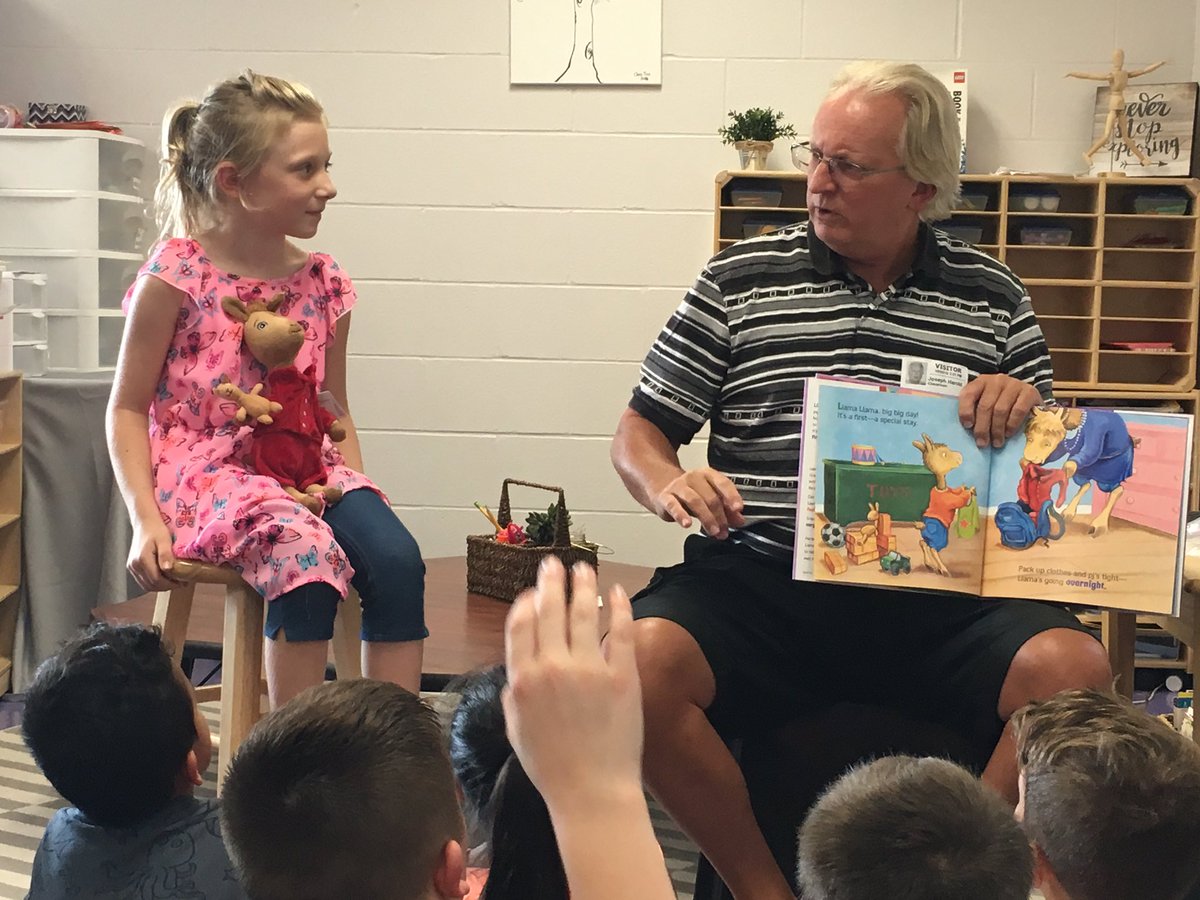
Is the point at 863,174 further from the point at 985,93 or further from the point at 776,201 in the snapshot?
the point at 985,93

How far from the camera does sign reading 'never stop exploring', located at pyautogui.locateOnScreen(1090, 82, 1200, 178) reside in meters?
3.48

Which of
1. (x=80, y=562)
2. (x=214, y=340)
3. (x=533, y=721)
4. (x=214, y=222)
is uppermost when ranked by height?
(x=214, y=222)

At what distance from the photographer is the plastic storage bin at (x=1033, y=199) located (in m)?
3.49

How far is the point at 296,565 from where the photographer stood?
5.80 ft

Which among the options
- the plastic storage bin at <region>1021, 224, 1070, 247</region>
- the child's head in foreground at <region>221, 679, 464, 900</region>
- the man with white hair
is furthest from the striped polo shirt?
the plastic storage bin at <region>1021, 224, 1070, 247</region>

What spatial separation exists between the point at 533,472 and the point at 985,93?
1654 millimetres

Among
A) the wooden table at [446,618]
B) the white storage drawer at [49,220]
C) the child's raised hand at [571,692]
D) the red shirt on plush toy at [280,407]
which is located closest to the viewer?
the child's raised hand at [571,692]

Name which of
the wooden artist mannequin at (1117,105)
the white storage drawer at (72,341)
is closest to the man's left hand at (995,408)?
the wooden artist mannequin at (1117,105)

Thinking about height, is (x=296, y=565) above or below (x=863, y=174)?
below

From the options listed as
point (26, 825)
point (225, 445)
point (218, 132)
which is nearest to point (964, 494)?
point (225, 445)

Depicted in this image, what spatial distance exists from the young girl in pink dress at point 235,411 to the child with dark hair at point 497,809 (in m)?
0.57

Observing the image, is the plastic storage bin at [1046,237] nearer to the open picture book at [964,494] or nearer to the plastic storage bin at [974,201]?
the plastic storage bin at [974,201]

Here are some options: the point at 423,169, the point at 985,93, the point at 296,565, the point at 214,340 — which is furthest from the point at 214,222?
the point at 985,93

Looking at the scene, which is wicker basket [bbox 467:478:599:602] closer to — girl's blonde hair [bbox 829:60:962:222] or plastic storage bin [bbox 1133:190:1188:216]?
girl's blonde hair [bbox 829:60:962:222]
